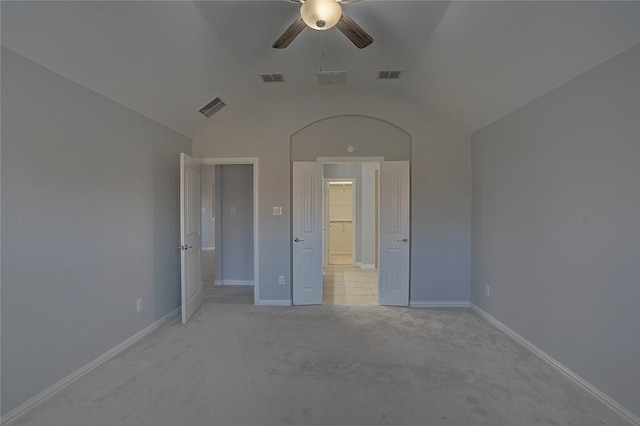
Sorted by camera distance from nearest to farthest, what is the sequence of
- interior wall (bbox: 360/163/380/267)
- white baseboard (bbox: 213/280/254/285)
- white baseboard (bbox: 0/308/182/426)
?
white baseboard (bbox: 0/308/182/426) → white baseboard (bbox: 213/280/254/285) → interior wall (bbox: 360/163/380/267)

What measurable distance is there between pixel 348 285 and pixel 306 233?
159 centimetres

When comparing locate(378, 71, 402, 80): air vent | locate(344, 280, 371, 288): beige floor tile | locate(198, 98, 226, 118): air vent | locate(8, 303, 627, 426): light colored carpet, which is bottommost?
locate(8, 303, 627, 426): light colored carpet

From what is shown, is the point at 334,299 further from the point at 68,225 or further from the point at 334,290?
the point at 68,225

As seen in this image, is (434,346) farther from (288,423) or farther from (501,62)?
(501,62)

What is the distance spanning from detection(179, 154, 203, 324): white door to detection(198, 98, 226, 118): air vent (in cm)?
63

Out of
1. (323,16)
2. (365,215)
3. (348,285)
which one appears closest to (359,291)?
(348,285)

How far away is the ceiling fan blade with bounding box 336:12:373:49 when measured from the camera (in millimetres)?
1885

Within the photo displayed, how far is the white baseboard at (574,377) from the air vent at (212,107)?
4.28m

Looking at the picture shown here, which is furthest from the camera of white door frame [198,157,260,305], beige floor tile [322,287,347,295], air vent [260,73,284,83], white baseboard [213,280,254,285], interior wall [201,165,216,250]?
interior wall [201,165,216,250]

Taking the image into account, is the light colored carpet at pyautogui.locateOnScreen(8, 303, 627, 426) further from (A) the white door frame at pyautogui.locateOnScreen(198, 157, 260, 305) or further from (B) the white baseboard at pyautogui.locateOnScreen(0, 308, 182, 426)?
(A) the white door frame at pyautogui.locateOnScreen(198, 157, 260, 305)

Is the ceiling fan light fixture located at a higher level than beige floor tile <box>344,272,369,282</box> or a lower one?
higher

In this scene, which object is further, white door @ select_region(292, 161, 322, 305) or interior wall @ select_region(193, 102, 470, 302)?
white door @ select_region(292, 161, 322, 305)

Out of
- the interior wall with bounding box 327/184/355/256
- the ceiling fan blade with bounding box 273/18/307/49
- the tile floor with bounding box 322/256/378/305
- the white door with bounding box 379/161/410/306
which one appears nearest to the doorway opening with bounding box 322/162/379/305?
the tile floor with bounding box 322/256/378/305

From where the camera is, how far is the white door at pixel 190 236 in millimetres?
3316
